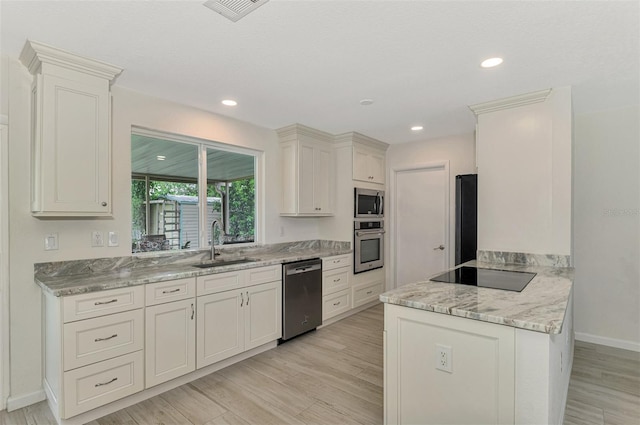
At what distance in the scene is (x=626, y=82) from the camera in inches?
102

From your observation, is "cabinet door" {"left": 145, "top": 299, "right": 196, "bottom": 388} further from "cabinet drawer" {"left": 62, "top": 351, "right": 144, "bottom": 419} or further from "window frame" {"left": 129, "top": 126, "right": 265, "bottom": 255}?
"window frame" {"left": 129, "top": 126, "right": 265, "bottom": 255}

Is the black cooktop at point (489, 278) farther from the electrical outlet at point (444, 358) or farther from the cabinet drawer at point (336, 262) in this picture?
the cabinet drawer at point (336, 262)

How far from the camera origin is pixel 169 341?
2.49m

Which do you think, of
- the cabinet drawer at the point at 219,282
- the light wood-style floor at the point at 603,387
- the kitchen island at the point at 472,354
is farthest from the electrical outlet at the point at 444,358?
the cabinet drawer at the point at 219,282

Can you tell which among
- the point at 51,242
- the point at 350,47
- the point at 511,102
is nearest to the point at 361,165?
the point at 511,102

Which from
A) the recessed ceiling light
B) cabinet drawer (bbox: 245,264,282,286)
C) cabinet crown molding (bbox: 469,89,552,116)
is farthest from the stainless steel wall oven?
the recessed ceiling light

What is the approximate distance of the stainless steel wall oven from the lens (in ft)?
14.5

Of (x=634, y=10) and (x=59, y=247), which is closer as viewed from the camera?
(x=634, y=10)

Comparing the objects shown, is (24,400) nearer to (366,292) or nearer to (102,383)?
(102,383)

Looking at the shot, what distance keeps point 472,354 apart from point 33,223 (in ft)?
9.63

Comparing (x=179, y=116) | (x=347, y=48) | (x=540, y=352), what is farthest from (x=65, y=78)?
(x=540, y=352)

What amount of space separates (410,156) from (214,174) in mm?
2802

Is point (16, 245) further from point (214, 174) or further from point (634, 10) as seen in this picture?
point (634, 10)

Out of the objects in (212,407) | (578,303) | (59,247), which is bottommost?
(212,407)
